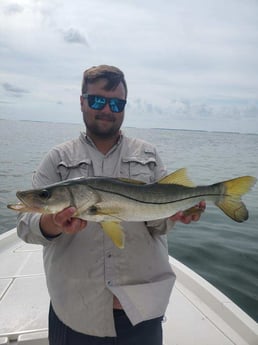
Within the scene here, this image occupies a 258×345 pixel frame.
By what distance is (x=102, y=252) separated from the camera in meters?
3.09

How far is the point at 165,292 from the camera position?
3199mm

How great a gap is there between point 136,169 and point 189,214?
24.8 inches

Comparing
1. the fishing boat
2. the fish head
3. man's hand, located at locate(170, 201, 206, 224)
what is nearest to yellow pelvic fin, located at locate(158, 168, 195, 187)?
man's hand, located at locate(170, 201, 206, 224)

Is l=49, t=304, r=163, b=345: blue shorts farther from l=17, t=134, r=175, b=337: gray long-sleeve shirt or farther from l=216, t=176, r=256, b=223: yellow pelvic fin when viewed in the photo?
l=216, t=176, r=256, b=223: yellow pelvic fin

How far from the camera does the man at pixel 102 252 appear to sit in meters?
3.04

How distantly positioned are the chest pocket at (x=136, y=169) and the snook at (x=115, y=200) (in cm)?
27

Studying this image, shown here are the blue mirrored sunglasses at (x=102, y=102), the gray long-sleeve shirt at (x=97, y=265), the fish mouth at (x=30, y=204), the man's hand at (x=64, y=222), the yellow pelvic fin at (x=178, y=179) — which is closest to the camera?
the man's hand at (x=64, y=222)

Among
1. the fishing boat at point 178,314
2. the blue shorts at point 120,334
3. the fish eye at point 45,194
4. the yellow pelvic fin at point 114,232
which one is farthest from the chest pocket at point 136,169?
the fishing boat at point 178,314

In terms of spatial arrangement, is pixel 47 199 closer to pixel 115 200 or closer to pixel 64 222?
pixel 64 222

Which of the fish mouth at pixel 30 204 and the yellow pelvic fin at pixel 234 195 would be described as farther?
the yellow pelvic fin at pixel 234 195

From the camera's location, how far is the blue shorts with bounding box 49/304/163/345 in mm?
3098

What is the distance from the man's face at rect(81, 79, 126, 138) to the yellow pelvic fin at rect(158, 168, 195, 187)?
66cm

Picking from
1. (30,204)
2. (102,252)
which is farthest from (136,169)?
(30,204)

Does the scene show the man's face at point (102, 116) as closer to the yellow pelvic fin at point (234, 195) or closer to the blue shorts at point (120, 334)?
the yellow pelvic fin at point (234, 195)
